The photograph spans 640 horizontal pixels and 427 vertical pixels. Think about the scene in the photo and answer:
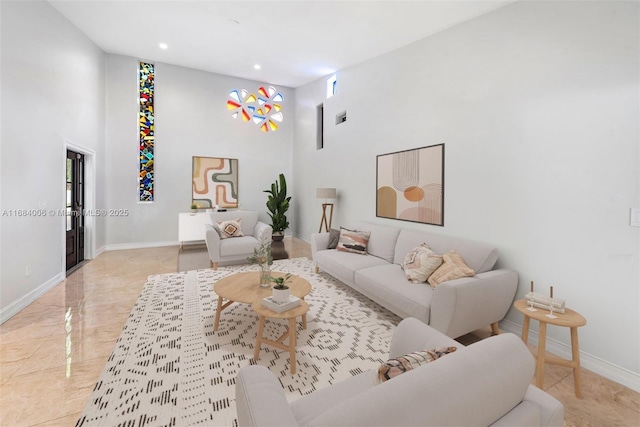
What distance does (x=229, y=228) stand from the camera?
5.03 meters

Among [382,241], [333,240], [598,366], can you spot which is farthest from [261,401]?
[333,240]

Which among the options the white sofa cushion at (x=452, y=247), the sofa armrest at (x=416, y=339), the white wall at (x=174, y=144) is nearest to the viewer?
the sofa armrest at (x=416, y=339)

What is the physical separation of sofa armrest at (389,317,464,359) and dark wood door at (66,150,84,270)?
516 centimetres

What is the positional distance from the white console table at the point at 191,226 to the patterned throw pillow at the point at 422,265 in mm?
4318

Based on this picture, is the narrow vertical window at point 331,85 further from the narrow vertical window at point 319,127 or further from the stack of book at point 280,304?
the stack of book at point 280,304

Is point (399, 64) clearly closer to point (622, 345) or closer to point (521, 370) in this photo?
point (622, 345)

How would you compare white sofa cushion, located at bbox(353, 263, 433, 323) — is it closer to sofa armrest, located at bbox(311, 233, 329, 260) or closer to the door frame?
sofa armrest, located at bbox(311, 233, 329, 260)

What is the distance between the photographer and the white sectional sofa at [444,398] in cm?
71

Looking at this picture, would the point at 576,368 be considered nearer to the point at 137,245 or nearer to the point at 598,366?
the point at 598,366

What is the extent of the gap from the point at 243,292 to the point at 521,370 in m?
2.21

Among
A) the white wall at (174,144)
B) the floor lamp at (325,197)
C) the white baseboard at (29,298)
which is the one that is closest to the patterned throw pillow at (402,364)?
the white baseboard at (29,298)

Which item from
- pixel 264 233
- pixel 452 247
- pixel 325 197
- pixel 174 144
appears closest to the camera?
pixel 452 247

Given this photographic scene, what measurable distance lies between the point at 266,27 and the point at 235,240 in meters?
3.32

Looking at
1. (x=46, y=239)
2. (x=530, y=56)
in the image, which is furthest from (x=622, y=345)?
(x=46, y=239)
